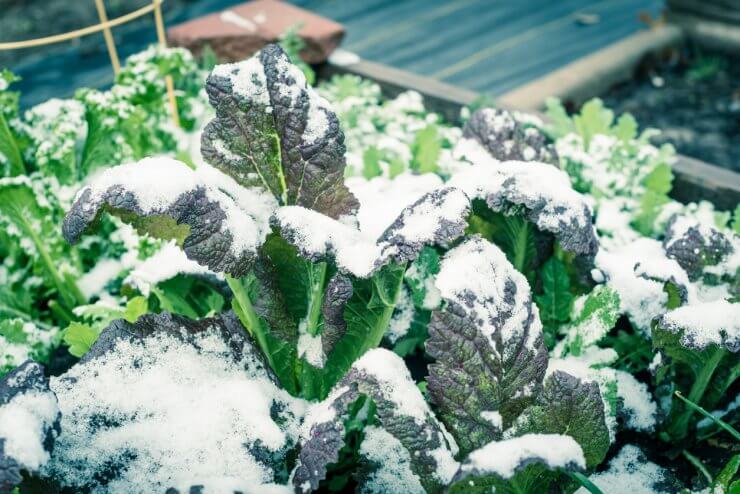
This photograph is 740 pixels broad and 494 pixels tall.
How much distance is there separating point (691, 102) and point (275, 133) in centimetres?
273

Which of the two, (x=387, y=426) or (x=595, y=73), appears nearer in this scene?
(x=387, y=426)

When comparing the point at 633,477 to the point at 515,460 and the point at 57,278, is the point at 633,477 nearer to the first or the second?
the point at 515,460

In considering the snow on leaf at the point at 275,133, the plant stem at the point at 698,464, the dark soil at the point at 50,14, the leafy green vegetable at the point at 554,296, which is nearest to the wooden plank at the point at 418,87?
the leafy green vegetable at the point at 554,296

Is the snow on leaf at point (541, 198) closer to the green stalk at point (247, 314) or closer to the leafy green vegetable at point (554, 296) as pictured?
the leafy green vegetable at point (554, 296)

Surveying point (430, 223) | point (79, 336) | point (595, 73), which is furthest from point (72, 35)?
point (595, 73)

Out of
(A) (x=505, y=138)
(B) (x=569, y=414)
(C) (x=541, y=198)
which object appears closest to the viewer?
(B) (x=569, y=414)

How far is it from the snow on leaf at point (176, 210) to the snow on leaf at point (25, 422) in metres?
0.22

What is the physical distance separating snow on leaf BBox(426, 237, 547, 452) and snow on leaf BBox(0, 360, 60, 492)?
1.86 feet

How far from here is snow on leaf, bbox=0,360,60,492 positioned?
3.17 feet

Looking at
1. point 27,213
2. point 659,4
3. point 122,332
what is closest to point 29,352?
point 27,213

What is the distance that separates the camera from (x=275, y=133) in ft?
4.22

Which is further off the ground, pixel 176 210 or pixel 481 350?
pixel 176 210

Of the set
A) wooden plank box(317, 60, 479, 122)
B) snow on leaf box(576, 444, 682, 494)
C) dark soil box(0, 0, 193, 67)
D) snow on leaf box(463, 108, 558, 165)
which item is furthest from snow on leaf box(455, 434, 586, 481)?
dark soil box(0, 0, 193, 67)

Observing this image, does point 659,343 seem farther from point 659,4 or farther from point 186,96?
point 659,4
